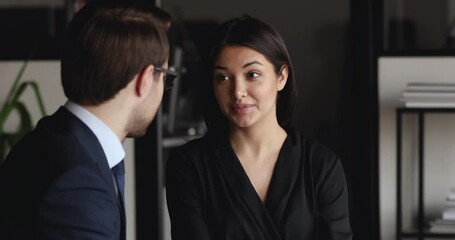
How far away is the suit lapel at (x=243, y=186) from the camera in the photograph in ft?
6.48

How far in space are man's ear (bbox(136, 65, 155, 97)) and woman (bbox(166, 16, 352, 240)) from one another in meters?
0.26

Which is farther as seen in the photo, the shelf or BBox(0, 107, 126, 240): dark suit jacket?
the shelf

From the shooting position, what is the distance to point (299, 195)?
2016 mm

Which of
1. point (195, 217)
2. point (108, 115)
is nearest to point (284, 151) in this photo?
point (195, 217)

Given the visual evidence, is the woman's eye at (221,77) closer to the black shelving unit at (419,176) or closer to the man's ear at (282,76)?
the man's ear at (282,76)

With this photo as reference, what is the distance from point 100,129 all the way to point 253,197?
0.43 meters

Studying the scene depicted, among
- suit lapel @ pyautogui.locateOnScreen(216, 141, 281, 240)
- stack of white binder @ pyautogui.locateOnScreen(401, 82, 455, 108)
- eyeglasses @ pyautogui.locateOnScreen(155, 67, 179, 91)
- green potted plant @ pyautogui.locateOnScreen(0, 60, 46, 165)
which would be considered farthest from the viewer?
green potted plant @ pyautogui.locateOnScreen(0, 60, 46, 165)

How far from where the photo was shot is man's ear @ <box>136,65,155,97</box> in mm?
1767

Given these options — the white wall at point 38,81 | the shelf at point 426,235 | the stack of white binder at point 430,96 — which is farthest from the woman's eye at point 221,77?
the white wall at point 38,81

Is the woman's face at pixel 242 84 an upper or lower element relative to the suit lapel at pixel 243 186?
upper

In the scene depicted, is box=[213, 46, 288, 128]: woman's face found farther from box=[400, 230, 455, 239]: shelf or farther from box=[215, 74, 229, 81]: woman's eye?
box=[400, 230, 455, 239]: shelf

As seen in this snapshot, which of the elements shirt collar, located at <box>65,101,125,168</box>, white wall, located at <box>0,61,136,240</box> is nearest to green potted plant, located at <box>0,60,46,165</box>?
white wall, located at <box>0,61,136,240</box>

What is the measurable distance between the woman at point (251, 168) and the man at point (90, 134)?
21cm

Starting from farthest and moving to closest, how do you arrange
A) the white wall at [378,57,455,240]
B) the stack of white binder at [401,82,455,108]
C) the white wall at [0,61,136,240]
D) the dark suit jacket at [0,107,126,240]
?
the white wall at [0,61,136,240] → the white wall at [378,57,455,240] → the stack of white binder at [401,82,455,108] → the dark suit jacket at [0,107,126,240]
